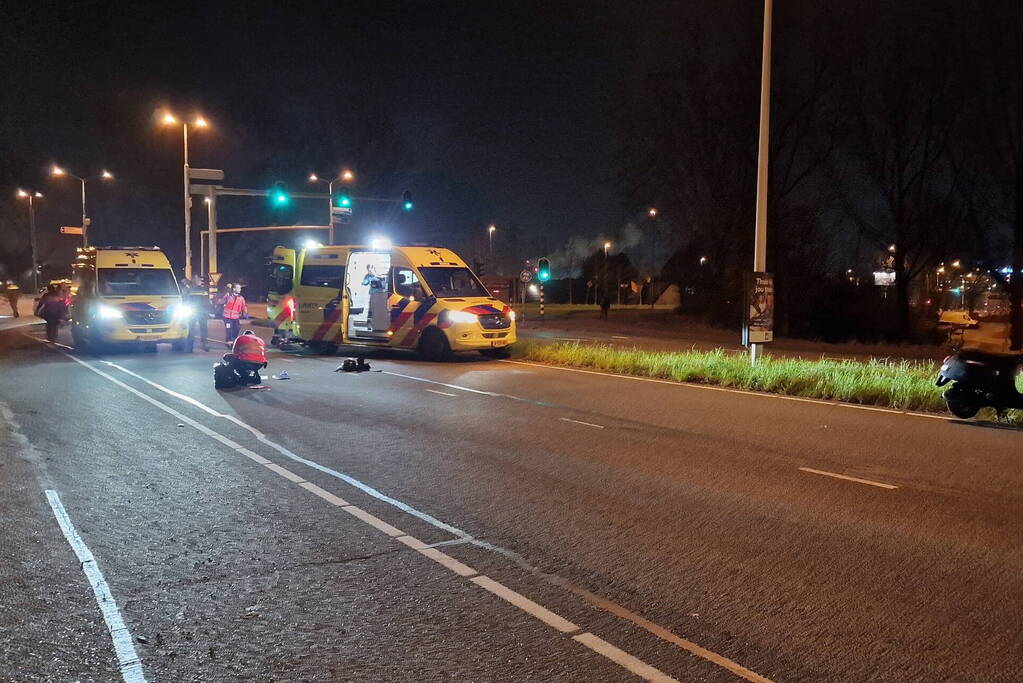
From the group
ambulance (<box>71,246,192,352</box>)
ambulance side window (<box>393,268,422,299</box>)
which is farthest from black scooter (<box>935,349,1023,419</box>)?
ambulance (<box>71,246,192,352</box>)

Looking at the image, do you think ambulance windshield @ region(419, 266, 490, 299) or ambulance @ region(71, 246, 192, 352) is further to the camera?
ambulance @ region(71, 246, 192, 352)

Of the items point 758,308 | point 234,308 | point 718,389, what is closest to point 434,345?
point 234,308

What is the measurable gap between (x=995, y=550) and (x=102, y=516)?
21.5 ft

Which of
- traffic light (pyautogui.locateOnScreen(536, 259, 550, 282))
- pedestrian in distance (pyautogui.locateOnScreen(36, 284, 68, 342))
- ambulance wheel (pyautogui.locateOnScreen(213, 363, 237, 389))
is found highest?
traffic light (pyautogui.locateOnScreen(536, 259, 550, 282))

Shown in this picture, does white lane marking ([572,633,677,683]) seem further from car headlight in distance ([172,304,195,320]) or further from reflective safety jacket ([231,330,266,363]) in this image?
car headlight in distance ([172,304,195,320])

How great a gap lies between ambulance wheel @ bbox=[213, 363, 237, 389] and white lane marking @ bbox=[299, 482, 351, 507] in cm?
707

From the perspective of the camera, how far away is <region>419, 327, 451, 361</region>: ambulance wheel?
19109mm

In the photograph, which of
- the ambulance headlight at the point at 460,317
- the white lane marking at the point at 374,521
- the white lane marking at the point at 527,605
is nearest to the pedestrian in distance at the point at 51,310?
the ambulance headlight at the point at 460,317

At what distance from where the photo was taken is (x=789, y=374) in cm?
1479

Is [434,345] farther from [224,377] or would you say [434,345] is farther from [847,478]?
[847,478]

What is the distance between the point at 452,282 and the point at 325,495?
42.4 feet

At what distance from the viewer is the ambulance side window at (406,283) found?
19.5m

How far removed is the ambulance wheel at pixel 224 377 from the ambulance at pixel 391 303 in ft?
19.0

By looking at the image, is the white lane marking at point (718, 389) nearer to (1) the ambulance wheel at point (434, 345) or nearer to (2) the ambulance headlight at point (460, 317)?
(2) the ambulance headlight at point (460, 317)
